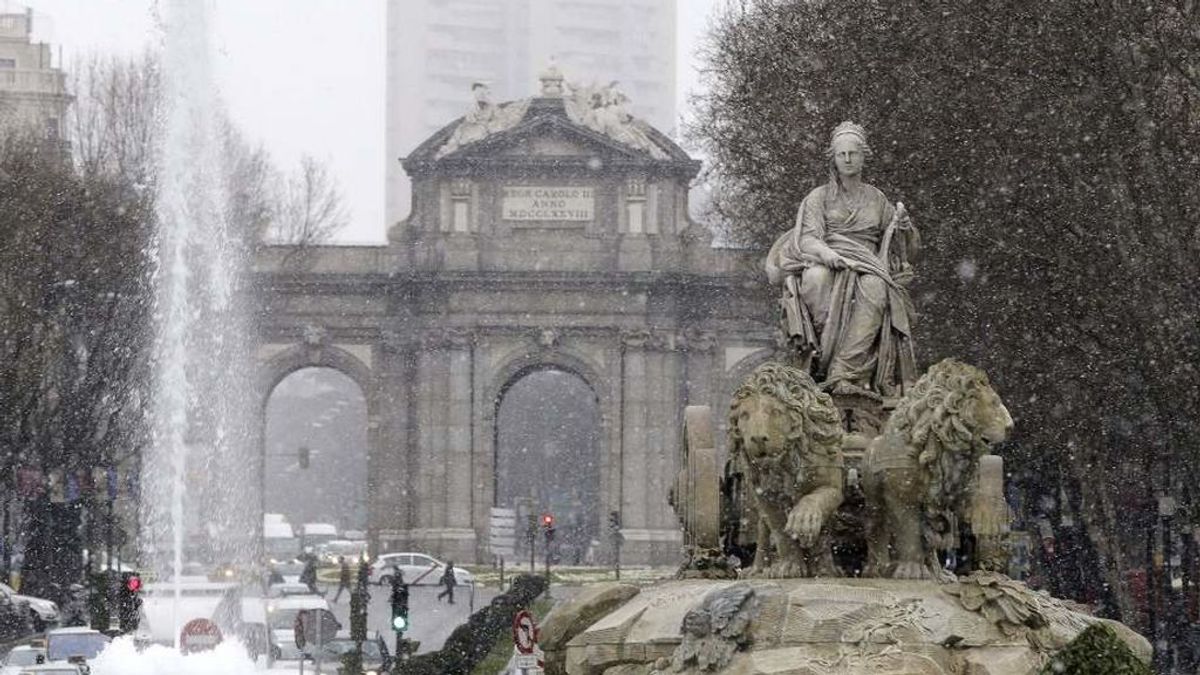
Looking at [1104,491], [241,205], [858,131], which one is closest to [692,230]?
[241,205]

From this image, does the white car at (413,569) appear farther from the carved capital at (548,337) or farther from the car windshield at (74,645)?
the car windshield at (74,645)

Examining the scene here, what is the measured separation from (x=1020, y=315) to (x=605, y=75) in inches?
6317

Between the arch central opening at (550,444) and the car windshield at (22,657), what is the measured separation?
76181 millimetres

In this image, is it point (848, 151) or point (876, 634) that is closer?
point (876, 634)

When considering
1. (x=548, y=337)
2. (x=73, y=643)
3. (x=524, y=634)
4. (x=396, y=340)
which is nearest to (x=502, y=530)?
(x=548, y=337)

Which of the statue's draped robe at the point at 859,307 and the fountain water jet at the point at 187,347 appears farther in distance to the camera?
the fountain water jet at the point at 187,347

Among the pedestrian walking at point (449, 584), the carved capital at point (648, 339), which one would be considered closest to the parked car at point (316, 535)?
the carved capital at point (648, 339)

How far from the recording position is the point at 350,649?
4106 cm

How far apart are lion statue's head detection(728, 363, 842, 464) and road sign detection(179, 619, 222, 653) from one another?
45.5ft

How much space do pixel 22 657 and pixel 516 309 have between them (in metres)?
48.1

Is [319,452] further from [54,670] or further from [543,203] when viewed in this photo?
[54,670]

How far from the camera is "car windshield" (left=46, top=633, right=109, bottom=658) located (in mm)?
38281

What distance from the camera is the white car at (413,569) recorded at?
3034 inches

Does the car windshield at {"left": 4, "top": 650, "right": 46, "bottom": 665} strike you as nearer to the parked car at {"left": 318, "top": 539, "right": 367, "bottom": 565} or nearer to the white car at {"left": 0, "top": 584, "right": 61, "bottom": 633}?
the white car at {"left": 0, "top": 584, "right": 61, "bottom": 633}
